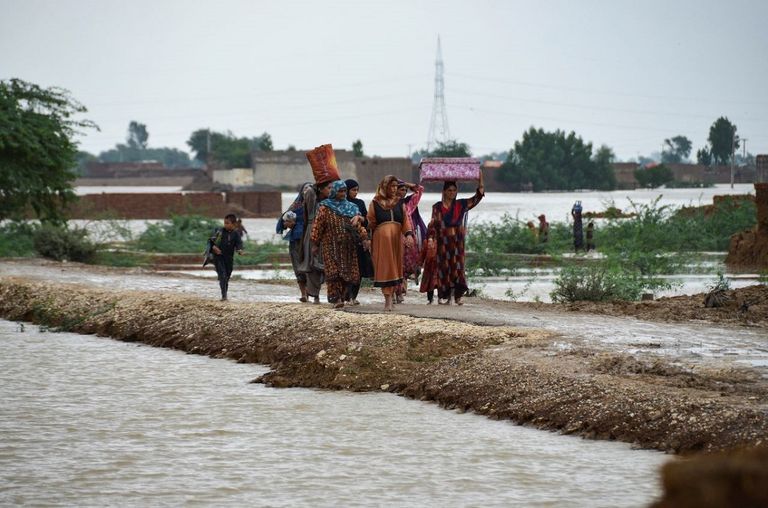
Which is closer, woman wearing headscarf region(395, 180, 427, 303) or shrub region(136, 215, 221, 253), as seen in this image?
woman wearing headscarf region(395, 180, 427, 303)

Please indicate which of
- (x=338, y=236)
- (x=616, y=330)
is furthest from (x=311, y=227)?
(x=616, y=330)

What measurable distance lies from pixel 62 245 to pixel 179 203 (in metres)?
27.1

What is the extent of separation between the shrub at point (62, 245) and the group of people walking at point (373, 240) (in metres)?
14.4

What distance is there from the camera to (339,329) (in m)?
12.1

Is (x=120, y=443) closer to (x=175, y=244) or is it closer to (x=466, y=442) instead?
(x=466, y=442)

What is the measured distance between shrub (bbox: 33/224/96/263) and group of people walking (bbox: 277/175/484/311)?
14408 mm

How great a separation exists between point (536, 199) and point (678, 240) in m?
55.2

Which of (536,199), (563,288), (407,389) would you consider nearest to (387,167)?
(536,199)

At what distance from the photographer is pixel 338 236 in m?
13.3

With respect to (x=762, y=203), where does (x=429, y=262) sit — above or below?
below

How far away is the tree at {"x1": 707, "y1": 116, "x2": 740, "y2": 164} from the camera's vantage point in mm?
127625

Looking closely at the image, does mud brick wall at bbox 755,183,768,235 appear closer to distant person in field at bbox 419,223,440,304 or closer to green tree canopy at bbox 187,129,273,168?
distant person in field at bbox 419,223,440,304

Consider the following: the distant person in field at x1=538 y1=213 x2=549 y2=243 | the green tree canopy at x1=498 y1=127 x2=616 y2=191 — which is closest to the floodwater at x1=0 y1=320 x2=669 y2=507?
the distant person in field at x1=538 y1=213 x2=549 y2=243

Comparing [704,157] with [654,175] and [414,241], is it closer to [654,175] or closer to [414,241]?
[654,175]
